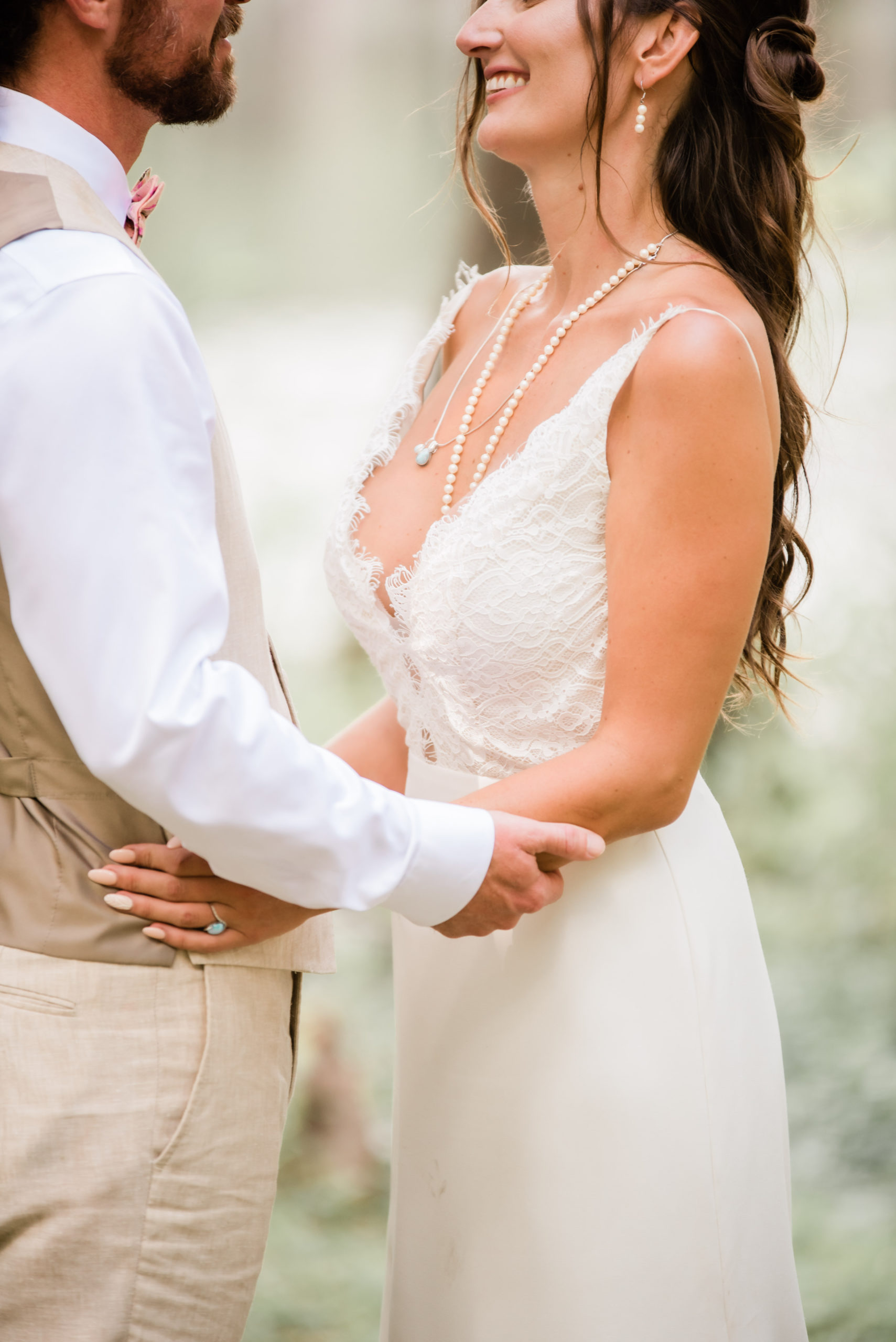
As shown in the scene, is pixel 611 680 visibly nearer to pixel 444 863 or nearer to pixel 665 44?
pixel 444 863

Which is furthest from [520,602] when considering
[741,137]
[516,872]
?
[741,137]

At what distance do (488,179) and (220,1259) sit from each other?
2473 millimetres

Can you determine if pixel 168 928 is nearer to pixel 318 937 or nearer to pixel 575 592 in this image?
pixel 318 937

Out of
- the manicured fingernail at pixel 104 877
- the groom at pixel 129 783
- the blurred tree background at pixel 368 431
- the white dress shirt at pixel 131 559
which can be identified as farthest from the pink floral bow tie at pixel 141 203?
the blurred tree background at pixel 368 431

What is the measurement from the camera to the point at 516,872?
4.32 ft

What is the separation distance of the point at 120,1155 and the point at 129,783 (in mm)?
362

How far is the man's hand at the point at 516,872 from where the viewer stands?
1314 millimetres

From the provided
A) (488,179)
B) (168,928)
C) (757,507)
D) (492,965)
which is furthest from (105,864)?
(488,179)

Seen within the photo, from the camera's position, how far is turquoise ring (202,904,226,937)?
4.12ft

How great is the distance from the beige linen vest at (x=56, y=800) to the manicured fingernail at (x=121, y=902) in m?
0.01

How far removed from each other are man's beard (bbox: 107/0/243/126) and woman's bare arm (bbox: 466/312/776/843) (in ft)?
1.84

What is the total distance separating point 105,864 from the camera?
4.03 ft

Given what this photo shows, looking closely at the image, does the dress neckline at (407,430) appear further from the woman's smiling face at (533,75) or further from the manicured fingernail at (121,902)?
the manicured fingernail at (121,902)

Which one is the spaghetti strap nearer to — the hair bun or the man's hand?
the hair bun
